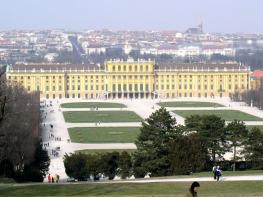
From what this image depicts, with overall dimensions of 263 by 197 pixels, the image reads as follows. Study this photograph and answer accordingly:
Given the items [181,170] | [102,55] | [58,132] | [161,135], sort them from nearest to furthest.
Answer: [181,170]
[161,135]
[58,132]
[102,55]

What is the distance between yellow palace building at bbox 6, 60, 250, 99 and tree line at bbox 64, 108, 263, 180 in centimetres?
5241

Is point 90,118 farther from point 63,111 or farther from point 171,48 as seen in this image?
point 171,48

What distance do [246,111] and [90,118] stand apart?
1278cm

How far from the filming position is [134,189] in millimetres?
19219

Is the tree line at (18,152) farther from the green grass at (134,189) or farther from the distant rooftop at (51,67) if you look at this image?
the distant rooftop at (51,67)

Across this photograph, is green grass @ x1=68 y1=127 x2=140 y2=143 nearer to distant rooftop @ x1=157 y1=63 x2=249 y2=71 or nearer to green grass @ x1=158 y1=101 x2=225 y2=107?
green grass @ x1=158 y1=101 x2=225 y2=107

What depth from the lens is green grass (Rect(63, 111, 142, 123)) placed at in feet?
189

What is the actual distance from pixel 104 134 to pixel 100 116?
512 inches

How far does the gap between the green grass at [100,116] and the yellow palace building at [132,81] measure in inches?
793

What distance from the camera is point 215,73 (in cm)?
8519

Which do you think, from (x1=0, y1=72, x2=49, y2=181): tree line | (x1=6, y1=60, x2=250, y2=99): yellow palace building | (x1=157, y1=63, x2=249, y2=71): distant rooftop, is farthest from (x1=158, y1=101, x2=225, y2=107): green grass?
(x1=0, y1=72, x2=49, y2=181): tree line

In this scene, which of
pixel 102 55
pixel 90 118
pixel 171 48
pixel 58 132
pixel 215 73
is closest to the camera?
pixel 58 132

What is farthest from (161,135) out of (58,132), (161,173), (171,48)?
(171,48)

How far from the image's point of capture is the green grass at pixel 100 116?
57.8 m
